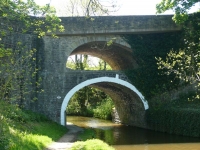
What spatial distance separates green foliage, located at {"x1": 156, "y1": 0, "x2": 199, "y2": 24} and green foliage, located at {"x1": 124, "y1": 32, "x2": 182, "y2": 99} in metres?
1.42

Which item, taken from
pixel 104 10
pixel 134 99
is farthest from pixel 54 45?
pixel 104 10

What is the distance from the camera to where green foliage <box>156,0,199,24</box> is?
15594mm

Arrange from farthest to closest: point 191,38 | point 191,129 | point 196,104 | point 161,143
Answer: point 191,38, point 196,104, point 191,129, point 161,143

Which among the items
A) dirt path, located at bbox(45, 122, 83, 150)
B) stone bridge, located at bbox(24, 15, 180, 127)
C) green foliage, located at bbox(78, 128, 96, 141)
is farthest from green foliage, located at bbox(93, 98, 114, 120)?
dirt path, located at bbox(45, 122, 83, 150)

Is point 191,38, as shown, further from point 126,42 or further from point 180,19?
point 126,42

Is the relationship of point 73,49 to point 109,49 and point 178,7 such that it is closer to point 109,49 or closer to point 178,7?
point 109,49

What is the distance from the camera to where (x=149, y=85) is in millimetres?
17062

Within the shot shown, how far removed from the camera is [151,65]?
1703 centimetres

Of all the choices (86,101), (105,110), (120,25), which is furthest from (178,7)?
(86,101)

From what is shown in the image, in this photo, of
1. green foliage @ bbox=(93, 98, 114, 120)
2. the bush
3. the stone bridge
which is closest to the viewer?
the bush

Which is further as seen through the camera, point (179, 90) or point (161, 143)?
point (179, 90)

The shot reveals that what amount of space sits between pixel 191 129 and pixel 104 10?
32.8ft

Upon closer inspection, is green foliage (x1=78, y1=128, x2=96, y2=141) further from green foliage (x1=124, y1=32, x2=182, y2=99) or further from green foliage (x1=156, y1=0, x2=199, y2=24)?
green foliage (x1=156, y1=0, x2=199, y2=24)

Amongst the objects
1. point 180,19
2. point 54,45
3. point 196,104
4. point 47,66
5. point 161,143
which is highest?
point 180,19
